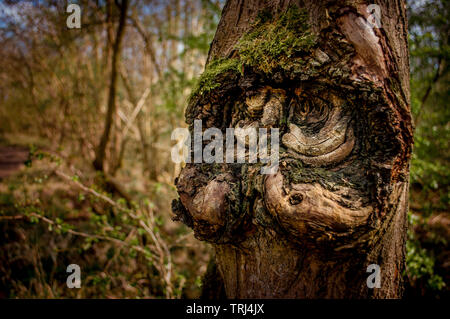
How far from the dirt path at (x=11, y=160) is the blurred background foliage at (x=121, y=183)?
0.17 m

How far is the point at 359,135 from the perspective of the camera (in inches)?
50.5

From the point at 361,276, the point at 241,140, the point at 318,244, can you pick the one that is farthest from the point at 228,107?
the point at 361,276

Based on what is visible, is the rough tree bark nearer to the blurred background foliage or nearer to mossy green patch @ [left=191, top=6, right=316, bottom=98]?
mossy green patch @ [left=191, top=6, right=316, bottom=98]

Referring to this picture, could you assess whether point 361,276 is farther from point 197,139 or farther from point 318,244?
point 197,139

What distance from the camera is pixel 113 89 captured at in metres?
4.34

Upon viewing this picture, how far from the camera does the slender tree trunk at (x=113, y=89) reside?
423 centimetres

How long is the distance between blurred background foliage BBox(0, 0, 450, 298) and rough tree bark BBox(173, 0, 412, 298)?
133 cm

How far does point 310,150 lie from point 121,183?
5117 mm

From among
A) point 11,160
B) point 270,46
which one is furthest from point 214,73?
point 11,160

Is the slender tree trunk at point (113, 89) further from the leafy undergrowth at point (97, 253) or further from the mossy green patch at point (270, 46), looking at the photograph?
the mossy green patch at point (270, 46)

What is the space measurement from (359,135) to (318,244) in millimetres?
599

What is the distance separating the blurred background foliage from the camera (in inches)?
111

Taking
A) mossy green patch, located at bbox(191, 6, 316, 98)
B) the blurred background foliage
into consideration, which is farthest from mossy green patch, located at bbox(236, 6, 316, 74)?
the blurred background foliage

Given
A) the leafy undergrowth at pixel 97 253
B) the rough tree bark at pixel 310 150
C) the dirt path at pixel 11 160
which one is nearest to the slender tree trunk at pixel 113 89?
the leafy undergrowth at pixel 97 253
